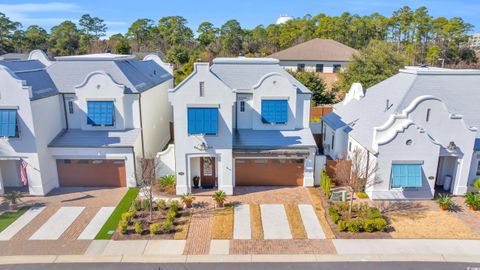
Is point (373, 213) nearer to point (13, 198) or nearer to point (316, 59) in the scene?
point (13, 198)

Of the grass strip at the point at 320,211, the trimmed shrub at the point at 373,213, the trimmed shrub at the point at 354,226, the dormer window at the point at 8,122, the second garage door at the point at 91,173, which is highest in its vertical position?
the dormer window at the point at 8,122

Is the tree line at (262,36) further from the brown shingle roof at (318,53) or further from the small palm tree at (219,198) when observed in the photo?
the small palm tree at (219,198)

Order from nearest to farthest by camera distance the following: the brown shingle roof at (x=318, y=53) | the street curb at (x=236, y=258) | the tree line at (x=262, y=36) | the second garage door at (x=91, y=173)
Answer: the street curb at (x=236, y=258), the second garage door at (x=91, y=173), the brown shingle roof at (x=318, y=53), the tree line at (x=262, y=36)

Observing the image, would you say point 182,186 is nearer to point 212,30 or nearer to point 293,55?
point 293,55

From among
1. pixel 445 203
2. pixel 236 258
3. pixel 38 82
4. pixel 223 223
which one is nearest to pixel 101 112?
pixel 38 82

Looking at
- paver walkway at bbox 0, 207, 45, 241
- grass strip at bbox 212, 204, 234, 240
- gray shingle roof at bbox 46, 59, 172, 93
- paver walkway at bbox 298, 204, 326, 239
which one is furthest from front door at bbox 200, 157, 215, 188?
paver walkway at bbox 0, 207, 45, 241

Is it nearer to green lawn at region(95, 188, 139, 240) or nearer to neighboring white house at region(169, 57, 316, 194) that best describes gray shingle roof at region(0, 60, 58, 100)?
green lawn at region(95, 188, 139, 240)
